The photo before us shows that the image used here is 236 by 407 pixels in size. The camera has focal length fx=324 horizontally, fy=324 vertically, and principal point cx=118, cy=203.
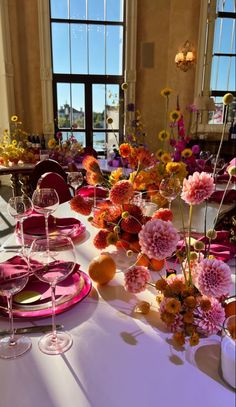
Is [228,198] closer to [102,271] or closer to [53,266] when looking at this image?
[102,271]

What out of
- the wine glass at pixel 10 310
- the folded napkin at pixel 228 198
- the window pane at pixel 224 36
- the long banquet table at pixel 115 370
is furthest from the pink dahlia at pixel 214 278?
the window pane at pixel 224 36

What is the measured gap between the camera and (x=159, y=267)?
1148 mm

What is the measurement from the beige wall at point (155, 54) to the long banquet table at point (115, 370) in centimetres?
572

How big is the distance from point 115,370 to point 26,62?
612 cm

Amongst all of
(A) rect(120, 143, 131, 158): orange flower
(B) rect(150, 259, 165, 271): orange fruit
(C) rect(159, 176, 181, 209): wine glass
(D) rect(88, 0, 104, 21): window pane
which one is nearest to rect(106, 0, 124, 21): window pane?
(D) rect(88, 0, 104, 21): window pane

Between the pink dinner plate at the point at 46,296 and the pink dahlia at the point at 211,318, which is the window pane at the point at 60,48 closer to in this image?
the pink dinner plate at the point at 46,296

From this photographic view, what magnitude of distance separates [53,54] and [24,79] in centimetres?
74

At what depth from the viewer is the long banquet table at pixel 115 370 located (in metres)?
0.65

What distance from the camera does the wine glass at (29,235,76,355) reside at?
796 millimetres

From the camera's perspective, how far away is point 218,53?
6.15m

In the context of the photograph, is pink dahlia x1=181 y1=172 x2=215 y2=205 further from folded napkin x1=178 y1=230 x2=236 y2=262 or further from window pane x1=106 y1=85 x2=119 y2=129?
window pane x1=106 y1=85 x2=119 y2=129

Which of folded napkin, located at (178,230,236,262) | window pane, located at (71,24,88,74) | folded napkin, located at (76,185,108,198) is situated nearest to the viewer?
folded napkin, located at (178,230,236,262)

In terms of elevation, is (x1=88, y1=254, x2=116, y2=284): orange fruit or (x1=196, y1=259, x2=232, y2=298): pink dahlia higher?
(x1=196, y1=259, x2=232, y2=298): pink dahlia

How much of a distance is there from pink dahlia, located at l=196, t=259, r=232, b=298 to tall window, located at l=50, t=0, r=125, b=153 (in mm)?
5851
